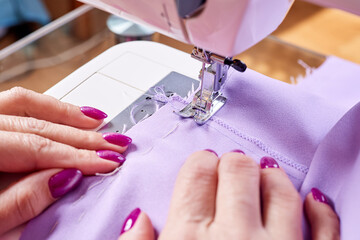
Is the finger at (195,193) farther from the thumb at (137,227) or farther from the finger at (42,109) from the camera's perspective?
the finger at (42,109)

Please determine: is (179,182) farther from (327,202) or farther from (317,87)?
(317,87)

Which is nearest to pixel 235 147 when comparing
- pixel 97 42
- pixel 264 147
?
pixel 264 147

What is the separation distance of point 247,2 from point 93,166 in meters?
0.35

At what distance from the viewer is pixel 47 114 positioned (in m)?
0.68

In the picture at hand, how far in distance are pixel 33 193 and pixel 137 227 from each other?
0.18m

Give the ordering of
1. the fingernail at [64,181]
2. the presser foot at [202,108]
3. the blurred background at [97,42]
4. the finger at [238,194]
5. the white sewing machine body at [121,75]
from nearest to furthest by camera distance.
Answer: the finger at [238,194] < the fingernail at [64,181] < the presser foot at [202,108] < the white sewing machine body at [121,75] < the blurred background at [97,42]

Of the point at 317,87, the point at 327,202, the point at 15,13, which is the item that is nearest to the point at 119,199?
the point at 327,202

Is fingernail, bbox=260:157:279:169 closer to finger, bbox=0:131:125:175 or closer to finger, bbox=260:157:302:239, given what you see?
finger, bbox=260:157:302:239

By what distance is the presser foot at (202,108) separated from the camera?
66cm

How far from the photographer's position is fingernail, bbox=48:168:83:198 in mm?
548

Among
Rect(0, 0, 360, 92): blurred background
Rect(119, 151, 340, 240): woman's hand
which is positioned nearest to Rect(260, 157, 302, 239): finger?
Rect(119, 151, 340, 240): woman's hand

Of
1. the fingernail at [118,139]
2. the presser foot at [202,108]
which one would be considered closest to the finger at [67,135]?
the fingernail at [118,139]

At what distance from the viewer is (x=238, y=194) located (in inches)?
17.7

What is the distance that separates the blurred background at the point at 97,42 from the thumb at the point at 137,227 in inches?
29.4
